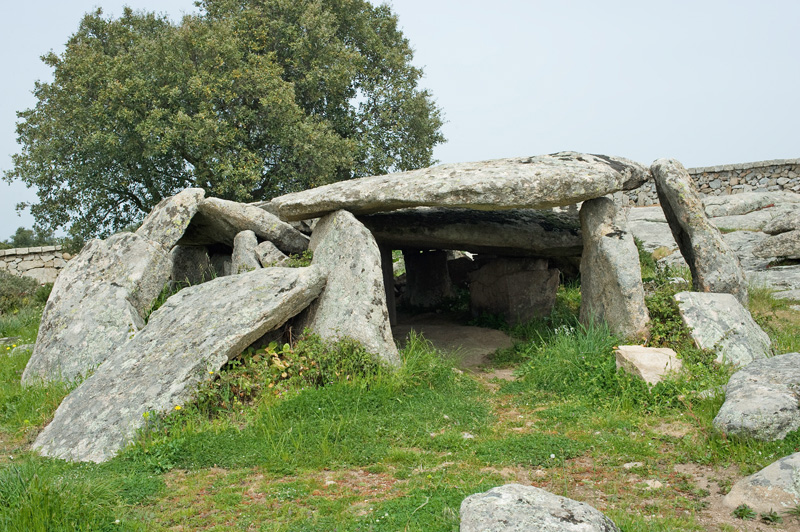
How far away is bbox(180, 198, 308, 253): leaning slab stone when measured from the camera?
1141 cm

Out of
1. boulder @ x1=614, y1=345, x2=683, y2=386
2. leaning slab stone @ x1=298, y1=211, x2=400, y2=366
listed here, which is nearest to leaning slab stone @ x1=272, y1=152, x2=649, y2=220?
leaning slab stone @ x1=298, y1=211, x2=400, y2=366

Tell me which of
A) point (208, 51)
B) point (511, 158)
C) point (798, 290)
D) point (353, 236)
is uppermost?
point (208, 51)

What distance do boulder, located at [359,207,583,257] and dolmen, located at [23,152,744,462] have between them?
25 mm

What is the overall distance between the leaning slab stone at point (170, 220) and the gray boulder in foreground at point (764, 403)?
8349 mm

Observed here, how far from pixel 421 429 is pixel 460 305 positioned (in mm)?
7684

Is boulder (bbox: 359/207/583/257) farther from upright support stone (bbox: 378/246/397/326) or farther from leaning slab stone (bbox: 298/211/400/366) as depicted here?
leaning slab stone (bbox: 298/211/400/366)

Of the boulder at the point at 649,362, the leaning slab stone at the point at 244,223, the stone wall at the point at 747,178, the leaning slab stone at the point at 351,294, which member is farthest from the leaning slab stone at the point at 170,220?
the stone wall at the point at 747,178

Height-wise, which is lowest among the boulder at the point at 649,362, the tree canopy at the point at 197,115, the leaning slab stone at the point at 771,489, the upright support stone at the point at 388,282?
the leaning slab stone at the point at 771,489

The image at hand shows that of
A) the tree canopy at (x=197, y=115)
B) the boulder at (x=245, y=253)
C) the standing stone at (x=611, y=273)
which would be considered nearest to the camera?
the standing stone at (x=611, y=273)

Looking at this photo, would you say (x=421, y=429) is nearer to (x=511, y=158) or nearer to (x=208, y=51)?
(x=511, y=158)

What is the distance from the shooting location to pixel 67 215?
1986 centimetres

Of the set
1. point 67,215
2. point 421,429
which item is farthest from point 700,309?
point 67,215

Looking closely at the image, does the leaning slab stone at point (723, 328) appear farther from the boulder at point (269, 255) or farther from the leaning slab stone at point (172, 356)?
the boulder at point (269, 255)

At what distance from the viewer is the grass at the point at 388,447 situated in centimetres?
504
